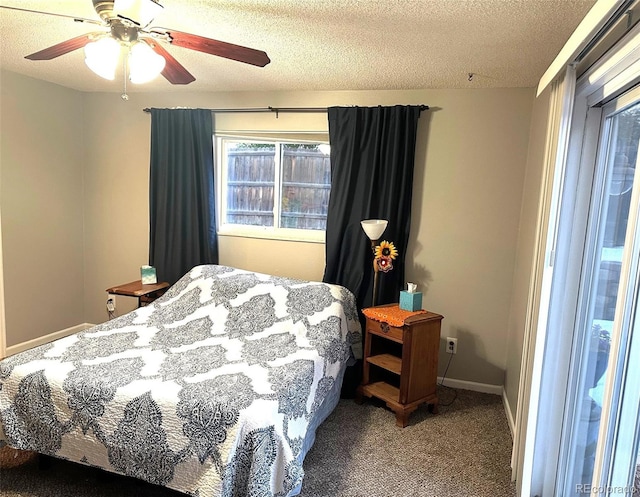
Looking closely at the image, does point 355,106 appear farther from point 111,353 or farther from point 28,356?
point 28,356

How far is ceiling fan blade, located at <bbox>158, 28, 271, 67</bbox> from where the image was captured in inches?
66.4

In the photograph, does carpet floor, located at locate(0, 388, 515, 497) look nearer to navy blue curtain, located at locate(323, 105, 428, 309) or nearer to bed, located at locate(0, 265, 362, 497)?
bed, located at locate(0, 265, 362, 497)

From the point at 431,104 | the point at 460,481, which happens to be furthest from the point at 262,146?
the point at 460,481

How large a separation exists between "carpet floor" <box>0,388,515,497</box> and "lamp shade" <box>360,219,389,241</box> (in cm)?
114

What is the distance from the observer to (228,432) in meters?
1.68

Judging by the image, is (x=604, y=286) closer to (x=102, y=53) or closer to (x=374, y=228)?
(x=374, y=228)

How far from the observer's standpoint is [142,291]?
3270mm

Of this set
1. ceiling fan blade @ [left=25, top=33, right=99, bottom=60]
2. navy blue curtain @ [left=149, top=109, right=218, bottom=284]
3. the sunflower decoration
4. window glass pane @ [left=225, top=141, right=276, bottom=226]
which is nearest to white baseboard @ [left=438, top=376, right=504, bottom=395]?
the sunflower decoration

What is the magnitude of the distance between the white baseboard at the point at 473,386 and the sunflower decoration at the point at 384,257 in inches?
40.2

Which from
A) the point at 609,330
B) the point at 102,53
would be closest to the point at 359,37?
the point at 102,53

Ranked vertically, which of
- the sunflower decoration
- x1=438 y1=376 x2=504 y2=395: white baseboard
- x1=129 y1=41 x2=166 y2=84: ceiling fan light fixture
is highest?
x1=129 y1=41 x2=166 y2=84: ceiling fan light fixture

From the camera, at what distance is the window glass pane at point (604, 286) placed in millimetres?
1610

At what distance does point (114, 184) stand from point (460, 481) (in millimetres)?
3464

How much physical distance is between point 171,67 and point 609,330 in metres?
2.15
